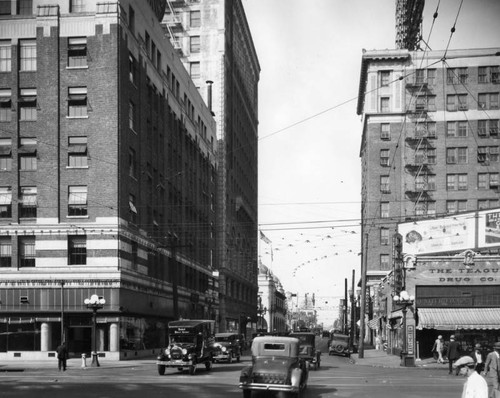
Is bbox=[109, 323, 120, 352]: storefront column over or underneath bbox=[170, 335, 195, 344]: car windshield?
underneath

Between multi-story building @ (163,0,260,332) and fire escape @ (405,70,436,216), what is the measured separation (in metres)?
24.3

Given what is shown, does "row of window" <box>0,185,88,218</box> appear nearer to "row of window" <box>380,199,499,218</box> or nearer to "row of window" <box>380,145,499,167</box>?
"row of window" <box>380,199,499,218</box>

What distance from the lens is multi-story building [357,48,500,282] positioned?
311ft

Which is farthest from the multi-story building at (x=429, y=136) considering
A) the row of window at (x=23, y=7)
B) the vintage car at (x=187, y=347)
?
the vintage car at (x=187, y=347)

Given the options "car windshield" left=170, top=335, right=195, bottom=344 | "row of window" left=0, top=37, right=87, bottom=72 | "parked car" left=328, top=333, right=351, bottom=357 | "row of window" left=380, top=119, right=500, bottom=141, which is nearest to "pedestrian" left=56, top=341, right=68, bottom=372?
"car windshield" left=170, top=335, right=195, bottom=344

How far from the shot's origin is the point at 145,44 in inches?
2392

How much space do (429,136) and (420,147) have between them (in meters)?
1.82

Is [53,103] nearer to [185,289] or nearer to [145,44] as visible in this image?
[145,44]

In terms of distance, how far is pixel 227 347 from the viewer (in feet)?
160

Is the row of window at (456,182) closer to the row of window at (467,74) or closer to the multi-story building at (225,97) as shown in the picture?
the row of window at (467,74)

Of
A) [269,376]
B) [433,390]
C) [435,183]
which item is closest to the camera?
[269,376]

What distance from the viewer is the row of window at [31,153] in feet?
171

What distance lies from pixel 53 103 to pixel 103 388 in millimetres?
29677

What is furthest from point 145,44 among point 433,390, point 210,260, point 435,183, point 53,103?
point 435,183
